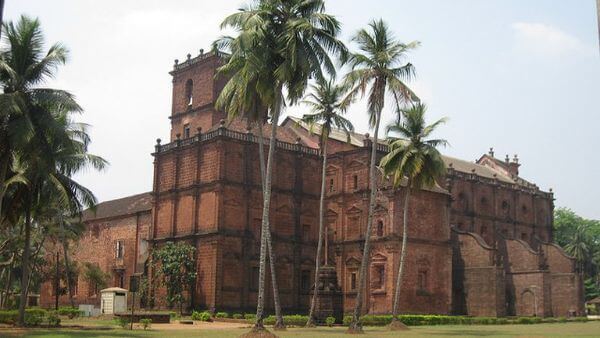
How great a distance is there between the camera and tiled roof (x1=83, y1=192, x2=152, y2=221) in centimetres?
6662

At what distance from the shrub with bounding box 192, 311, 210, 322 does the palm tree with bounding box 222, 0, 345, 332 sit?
1992 centimetres

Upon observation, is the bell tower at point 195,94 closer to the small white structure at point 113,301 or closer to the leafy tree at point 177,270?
the leafy tree at point 177,270

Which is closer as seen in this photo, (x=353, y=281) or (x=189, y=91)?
(x=353, y=281)

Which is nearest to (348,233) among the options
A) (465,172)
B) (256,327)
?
(465,172)

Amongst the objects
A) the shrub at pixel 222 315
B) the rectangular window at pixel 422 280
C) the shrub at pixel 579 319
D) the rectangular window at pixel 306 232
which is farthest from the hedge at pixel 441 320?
the rectangular window at pixel 306 232

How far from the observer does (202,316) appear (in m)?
48.7

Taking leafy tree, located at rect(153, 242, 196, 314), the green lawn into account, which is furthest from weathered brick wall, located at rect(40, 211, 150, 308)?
the green lawn

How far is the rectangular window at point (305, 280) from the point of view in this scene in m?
57.2

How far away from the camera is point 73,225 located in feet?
175

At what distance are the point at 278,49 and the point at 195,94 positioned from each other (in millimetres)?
34784

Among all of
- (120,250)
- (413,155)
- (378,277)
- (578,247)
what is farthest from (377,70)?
(578,247)

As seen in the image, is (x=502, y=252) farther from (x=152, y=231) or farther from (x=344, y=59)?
(x=344, y=59)

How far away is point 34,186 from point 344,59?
14.7 meters

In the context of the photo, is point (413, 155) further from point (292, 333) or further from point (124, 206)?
point (124, 206)
